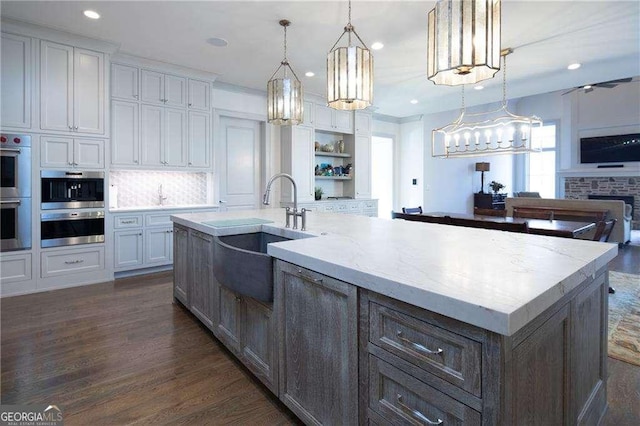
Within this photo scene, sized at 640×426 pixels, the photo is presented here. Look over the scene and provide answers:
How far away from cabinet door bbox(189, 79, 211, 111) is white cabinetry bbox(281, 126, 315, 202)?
55.8 inches

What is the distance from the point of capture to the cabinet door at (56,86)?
3717 millimetres

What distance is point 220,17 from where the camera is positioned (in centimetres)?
343

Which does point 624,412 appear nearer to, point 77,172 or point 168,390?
point 168,390

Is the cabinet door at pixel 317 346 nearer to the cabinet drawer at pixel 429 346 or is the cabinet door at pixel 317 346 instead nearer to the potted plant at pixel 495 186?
the cabinet drawer at pixel 429 346

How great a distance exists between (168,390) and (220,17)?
3290mm

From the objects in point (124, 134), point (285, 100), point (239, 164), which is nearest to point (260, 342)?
point (285, 100)

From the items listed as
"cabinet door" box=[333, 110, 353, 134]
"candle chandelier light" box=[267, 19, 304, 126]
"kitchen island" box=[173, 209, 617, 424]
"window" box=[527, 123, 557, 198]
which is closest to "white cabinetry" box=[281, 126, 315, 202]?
"cabinet door" box=[333, 110, 353, 134]

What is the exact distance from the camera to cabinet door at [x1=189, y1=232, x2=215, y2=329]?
2572mm

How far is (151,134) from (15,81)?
4.61 ft

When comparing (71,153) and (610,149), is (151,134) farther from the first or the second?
(610,149)

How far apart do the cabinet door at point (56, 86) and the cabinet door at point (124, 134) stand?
484 millimetres

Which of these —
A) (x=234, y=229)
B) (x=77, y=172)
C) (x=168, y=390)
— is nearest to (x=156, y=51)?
(x=77, y=172)

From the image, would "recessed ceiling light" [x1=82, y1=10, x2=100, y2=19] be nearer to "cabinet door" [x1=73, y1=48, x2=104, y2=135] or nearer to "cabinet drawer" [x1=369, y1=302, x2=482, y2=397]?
"cabinet door" [x1=73, y1=48, x2=104, y2=135]

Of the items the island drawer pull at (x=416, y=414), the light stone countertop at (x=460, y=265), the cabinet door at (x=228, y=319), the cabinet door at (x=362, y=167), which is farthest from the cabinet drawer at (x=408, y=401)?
the cabinet door at (x=362, y=167)
